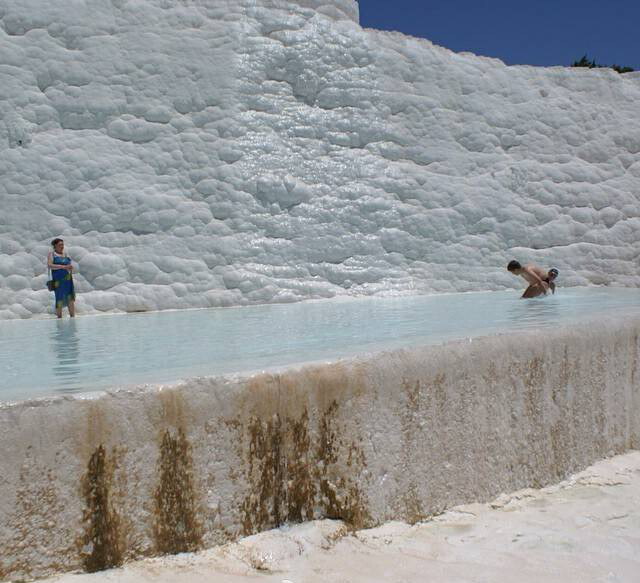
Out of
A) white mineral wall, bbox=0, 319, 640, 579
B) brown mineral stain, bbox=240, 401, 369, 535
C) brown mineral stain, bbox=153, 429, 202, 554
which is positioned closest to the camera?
white mineral wall, bbox=0, 319, 640, 579

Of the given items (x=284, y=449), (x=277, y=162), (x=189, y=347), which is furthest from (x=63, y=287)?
(x=284, y=449)

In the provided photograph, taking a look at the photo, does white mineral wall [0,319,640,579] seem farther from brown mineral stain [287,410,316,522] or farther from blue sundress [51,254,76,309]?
blue sundress [51,254,76,309]

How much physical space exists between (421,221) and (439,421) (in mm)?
5714

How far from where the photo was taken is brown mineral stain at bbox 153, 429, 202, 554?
159cm

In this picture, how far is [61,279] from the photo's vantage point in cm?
573

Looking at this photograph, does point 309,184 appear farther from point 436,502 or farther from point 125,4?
point 436,502

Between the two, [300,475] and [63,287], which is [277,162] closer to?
[63,287]

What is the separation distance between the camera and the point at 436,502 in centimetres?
203

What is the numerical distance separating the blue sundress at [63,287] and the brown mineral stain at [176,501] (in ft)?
14.6

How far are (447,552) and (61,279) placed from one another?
4.71 metres

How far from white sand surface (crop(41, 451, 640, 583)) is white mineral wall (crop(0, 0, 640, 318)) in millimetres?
4572

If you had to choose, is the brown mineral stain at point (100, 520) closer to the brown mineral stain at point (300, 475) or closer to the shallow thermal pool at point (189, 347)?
the shallow thermal pool at point (189, 347)

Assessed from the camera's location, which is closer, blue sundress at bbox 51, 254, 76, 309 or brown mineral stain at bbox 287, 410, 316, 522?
brown mineral stain at bbox 287, 410, 316, 522

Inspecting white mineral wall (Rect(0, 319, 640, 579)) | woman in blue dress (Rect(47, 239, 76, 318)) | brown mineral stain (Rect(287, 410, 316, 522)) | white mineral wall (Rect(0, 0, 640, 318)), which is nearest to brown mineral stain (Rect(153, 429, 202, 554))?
white mineral wall (Rect(0, 319, 640, 579))
